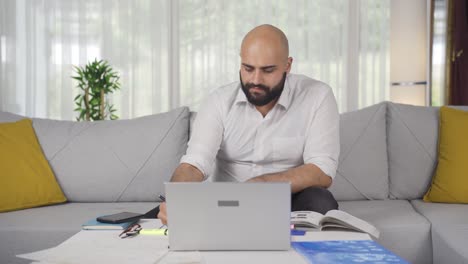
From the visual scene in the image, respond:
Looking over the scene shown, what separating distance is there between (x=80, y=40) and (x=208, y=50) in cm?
117

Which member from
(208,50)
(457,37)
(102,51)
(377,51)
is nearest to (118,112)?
(102,51)

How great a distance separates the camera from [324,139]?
2.33 metres

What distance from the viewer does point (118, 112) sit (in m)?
5.79

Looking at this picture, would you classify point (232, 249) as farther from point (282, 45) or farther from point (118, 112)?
point (118, 112)

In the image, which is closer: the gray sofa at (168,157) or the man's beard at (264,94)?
the man's beard at (264,94)

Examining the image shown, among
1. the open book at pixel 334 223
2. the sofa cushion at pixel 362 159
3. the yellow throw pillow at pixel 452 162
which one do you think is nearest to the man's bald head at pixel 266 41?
the sofa cushion at pixel 362 159

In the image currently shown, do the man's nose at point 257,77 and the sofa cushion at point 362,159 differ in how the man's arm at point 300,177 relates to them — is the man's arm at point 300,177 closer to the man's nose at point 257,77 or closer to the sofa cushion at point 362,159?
the man's nose at point 257,77

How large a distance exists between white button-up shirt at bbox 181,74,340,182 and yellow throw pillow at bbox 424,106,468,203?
0.63 m

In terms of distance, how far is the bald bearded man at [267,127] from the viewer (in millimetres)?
2285

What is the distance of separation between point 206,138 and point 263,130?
23cm

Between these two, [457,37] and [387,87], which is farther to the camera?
[387,87]

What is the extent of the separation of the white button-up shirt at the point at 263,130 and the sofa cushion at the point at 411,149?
0.57 m

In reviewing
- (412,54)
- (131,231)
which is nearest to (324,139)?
(131,231)

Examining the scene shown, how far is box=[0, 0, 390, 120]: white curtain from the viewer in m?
5.73
